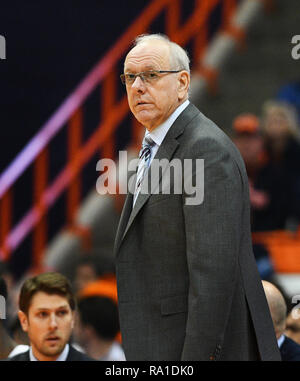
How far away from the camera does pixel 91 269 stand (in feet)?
23.0

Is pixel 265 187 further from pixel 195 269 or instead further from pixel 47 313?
pixel 195 269

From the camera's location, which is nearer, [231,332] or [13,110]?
[231,332]

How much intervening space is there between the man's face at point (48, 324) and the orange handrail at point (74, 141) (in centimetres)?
364

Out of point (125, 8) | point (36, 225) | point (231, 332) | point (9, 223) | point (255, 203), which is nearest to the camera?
point (231, 332)

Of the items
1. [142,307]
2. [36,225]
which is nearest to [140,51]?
[142,307]

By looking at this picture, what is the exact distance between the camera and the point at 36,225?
827 centimetres

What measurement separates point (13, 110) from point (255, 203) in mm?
2970

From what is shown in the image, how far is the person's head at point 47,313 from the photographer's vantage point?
4.13 meters

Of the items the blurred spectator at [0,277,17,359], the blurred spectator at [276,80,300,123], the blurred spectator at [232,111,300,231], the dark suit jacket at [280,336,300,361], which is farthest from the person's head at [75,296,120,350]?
the blurred spectator at [276,80,300,123]

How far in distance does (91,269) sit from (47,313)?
109 inches

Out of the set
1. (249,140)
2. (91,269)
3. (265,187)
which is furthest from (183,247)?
(265,187)

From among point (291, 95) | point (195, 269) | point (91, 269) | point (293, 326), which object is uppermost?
point (291, 95)

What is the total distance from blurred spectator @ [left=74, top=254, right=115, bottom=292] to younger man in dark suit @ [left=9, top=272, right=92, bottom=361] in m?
2.61

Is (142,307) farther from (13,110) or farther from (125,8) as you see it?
(125,8)
